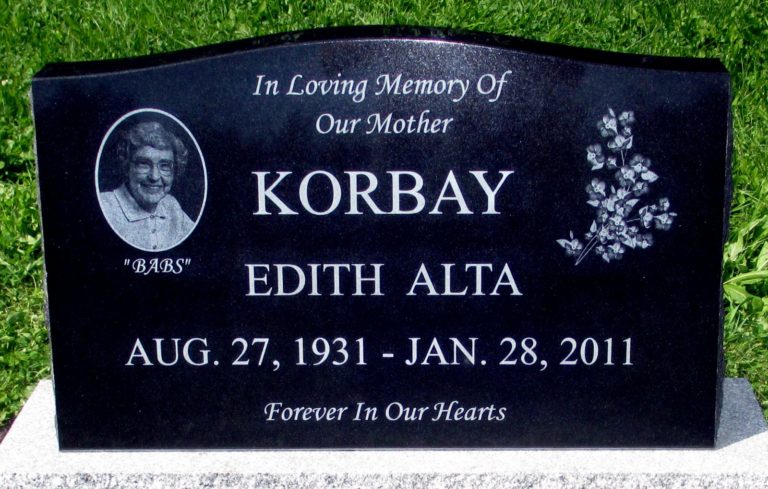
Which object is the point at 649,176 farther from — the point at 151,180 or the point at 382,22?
the point at 382,22

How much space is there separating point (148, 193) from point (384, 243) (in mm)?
584

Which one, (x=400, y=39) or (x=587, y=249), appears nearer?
(x=400, y=39)

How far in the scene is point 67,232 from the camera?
2.90 meters

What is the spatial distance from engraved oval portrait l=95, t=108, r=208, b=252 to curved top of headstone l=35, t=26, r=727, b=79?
13 cm

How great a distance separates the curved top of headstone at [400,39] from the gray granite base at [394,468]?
0.97 m

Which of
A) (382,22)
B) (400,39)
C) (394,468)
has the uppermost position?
(382,22)

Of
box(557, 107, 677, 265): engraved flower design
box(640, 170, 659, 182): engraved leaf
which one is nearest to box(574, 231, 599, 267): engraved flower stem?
box(557, 107, 677, 265): engraved flower design

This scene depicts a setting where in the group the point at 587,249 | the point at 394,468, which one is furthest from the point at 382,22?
the point at 394,468

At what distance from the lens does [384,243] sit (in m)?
2.90

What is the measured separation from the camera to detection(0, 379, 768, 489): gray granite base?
292 cm

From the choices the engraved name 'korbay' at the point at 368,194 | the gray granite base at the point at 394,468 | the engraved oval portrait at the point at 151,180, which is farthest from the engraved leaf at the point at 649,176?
the engraved oval portrait at the point at 151,180

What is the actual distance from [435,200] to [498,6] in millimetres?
2446

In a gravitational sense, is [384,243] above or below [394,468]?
above

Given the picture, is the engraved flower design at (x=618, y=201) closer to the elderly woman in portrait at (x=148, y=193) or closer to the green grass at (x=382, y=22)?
the elderly woman in portrait at (x=148, y=193)
